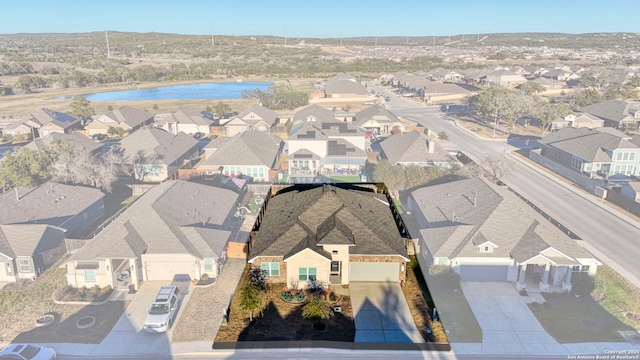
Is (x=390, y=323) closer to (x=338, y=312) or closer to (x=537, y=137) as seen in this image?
(x=338, y=312)

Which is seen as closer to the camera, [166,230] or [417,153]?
[166,230]

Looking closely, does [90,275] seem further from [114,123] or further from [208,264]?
[114,123]

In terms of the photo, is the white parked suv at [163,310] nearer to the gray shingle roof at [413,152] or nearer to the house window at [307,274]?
the house window at [307,274]

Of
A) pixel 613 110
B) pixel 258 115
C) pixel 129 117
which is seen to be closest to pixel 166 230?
pixel 258 115

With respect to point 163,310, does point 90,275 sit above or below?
above

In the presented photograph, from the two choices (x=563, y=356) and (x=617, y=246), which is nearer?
(x=563, y=356)

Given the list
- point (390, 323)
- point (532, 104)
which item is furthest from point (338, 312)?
point (532, 104)

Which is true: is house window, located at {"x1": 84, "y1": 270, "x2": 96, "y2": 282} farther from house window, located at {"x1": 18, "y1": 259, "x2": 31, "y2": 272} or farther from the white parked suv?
the white parked suv
